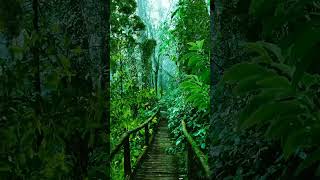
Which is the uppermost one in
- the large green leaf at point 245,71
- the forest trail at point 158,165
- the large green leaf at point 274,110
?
the large green leaf at point 245,71

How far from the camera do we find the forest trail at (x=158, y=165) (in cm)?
758

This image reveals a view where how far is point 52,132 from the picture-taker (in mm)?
1731

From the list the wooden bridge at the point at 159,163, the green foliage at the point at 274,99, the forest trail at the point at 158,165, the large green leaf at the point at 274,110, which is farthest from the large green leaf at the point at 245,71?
the forest trail at the point at 158,165

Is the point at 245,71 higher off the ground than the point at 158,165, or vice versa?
the point at 245,71

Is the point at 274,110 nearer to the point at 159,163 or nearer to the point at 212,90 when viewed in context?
the point at 212,90

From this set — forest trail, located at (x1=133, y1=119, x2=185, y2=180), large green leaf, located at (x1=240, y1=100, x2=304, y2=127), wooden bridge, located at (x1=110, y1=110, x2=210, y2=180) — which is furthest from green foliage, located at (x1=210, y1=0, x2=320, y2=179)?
forest trail, located at (x1=133, y1=119, x2=185, y2=180)

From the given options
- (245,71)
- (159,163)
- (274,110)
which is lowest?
(159,163)

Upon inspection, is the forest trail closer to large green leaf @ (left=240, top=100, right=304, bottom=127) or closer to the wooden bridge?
the wooden bridge

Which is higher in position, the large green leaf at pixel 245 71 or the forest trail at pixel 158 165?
the large green leaf at pixel 245 71

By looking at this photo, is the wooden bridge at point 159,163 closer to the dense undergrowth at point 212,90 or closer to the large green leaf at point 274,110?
the dense undergrowth at point 212,90

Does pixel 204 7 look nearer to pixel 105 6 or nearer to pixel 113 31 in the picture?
pixel 113 31

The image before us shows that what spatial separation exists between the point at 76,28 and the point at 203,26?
8395mm

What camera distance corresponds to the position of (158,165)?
28.2 feet

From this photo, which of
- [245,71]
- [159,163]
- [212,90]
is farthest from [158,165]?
[245,71]
